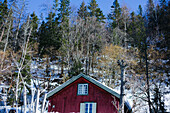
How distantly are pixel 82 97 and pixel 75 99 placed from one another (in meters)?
0.70

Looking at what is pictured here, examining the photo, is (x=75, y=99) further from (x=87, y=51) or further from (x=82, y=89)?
(x=87, y=51)

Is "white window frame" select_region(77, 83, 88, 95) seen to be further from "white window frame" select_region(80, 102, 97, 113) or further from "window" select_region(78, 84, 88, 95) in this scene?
"white window frame" select_region(80, 102, 97, 113)

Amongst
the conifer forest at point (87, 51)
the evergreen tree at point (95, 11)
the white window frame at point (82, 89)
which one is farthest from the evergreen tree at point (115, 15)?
the white window frame at point (82, 89)

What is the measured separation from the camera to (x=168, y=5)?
28.2 m

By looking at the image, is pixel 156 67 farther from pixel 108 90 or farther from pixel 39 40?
pixel 39 40

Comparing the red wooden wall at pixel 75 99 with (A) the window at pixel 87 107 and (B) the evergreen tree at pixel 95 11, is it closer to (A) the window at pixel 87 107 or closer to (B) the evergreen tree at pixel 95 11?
(A) the window at pixel 87 107

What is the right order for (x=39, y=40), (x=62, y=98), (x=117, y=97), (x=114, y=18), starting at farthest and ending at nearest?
(x=114, y=18) < (x=39, y=40) < (x=62, y=98) < (x=117, y=97)

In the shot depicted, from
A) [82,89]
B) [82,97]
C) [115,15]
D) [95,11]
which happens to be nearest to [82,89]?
[82,89]

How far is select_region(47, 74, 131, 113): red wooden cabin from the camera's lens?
1358 centimetres

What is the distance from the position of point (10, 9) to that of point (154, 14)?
25.2 m

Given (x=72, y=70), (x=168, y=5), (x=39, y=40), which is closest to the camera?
(x=72, y=70)

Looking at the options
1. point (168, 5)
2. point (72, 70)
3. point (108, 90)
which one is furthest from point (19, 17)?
point (168, 5)

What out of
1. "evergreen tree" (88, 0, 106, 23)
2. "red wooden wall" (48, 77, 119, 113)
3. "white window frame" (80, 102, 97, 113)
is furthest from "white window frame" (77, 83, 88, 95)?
"evergreen tree" (88, 0, 106, 23)

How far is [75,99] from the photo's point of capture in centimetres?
1411
